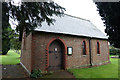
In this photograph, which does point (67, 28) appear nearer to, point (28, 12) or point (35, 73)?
point (28, 12)

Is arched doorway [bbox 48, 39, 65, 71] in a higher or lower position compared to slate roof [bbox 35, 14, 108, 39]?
lower

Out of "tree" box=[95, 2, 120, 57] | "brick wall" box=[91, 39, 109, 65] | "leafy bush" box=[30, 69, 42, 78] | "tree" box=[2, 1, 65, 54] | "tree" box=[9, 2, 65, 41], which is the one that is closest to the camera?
"tree" box=[95, 2, 120, 57]

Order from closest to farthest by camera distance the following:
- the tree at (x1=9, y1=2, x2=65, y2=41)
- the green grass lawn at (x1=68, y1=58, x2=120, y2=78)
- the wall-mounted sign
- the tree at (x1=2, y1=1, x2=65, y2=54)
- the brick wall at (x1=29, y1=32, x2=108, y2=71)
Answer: the tree at (x1=2, y1=1, x2=65, y2=54)
the tree at (x1=9, y1=2, x2=65, y2=41)
the green grass lawn at (x1=68, y1=58, x2=120, y2=78)
the brick wall at (x1=29, y1=32, x2=108, y2=71)
the wall-mounted sign

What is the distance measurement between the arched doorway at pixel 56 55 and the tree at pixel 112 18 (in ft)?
18.3

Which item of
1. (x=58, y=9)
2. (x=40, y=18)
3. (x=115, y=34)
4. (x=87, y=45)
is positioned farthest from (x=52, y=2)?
(x=87, y=45)

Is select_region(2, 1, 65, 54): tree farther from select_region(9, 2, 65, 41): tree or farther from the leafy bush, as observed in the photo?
→ the leafy bush

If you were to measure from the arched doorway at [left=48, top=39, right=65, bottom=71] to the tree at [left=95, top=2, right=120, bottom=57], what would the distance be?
18.3ft

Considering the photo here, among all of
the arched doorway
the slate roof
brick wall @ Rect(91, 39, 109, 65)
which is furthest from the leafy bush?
brick wall @ Rect(91, 39, 109, 65)

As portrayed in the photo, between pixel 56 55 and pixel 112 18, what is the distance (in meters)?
6.51

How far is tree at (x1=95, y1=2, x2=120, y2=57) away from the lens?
377cm

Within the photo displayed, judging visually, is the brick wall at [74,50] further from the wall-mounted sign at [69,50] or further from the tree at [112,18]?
the tree at [112,18]

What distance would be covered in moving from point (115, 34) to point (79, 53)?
21.7ft

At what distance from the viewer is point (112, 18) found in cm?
386

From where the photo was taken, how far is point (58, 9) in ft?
18.0
